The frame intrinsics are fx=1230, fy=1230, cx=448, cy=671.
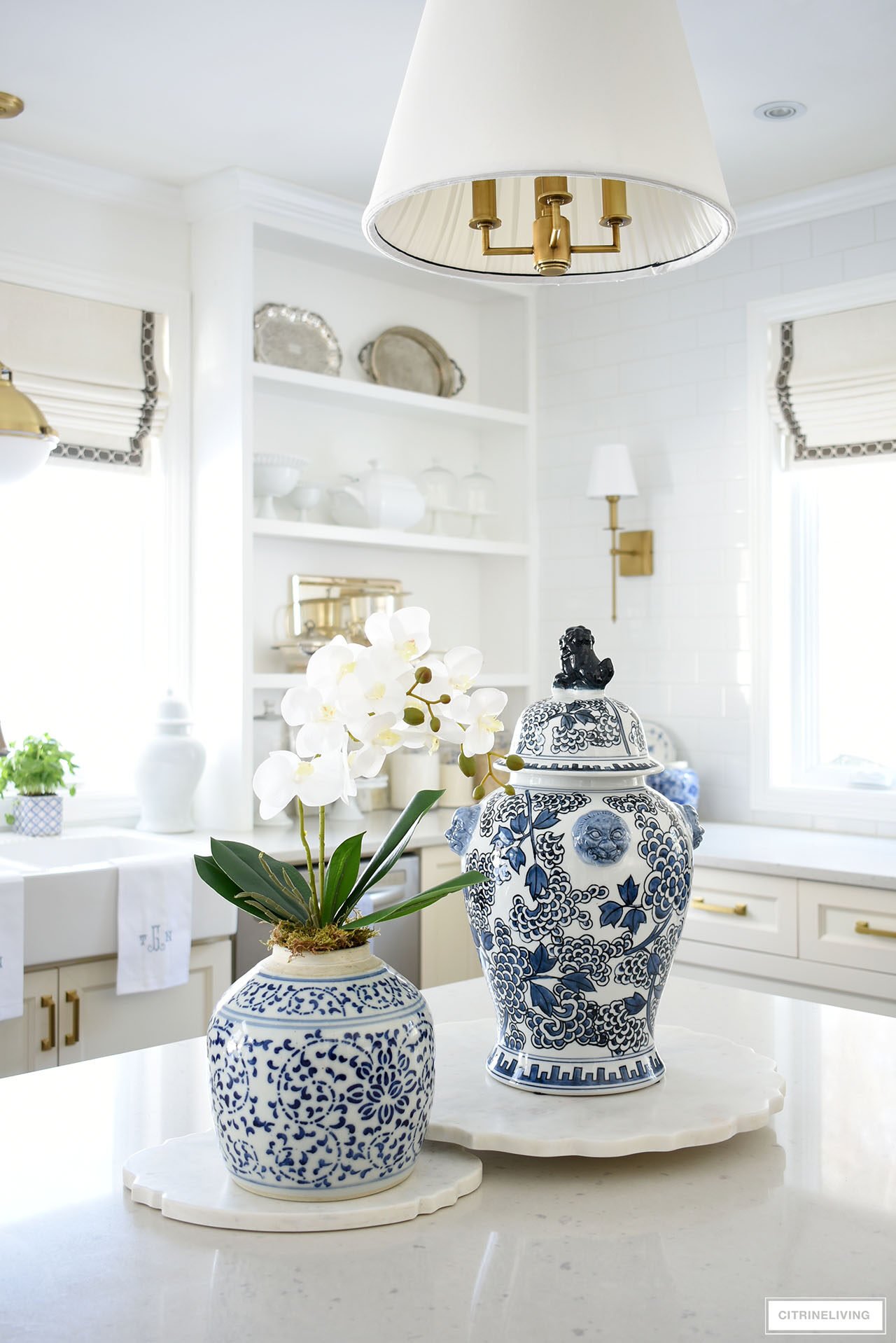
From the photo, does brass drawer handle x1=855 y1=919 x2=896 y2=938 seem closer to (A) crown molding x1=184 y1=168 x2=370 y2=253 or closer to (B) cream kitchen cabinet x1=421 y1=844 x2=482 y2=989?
(B) cream kitchen cabinet x1=421 y1=844 x2=482 y2=989

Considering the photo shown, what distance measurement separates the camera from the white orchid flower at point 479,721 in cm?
105

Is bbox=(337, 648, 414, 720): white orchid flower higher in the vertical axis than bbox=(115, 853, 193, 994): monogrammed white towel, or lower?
higher

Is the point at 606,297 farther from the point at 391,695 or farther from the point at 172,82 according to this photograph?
the point at 391,695

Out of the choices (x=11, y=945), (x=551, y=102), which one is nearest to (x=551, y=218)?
(x=551, y=102)

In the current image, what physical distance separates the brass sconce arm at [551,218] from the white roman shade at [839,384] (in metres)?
2.53

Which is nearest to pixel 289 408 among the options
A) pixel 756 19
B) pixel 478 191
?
pixel 756 19

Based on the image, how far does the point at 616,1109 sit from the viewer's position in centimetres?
117

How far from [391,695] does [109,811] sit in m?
2.69

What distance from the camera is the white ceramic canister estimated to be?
11.0 feet

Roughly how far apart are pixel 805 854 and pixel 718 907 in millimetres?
259

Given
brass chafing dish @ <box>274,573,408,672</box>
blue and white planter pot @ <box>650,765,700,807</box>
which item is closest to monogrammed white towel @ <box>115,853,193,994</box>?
brass chafing dish @ <box>274,573,408,672</box>

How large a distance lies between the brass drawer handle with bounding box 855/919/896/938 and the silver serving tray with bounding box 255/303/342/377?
2.20 meters

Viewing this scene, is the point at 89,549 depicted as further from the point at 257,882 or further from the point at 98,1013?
the point at 257,882

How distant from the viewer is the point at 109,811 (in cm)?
353
